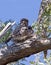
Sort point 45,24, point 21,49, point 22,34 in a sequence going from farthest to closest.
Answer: point 45,24, point 22,34, point 21,49

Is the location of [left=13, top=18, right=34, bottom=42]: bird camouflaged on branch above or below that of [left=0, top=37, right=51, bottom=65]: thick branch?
above

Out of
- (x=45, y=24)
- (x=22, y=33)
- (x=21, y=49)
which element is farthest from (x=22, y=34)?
A: (x=45, y=24)

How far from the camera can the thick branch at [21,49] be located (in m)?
2.69

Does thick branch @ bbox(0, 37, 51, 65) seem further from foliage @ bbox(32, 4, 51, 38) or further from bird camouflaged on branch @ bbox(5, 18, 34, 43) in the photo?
foliage @ bbox(32, 4, 51, 38)

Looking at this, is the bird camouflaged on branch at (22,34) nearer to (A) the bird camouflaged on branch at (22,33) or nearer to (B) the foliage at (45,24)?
(A) the bird camouflaged on branch at (22,33)

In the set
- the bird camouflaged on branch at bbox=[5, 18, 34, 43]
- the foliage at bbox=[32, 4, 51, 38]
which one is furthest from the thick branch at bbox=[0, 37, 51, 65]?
the foliage at bbox=[32, 4, 51, 38]

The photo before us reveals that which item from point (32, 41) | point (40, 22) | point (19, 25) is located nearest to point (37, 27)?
point (40, 22)

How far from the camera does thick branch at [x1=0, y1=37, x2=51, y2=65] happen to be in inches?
106

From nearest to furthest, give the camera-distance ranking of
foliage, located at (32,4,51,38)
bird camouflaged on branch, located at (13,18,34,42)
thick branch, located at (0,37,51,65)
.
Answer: thick branch, located at (0,37,51,65) → bird camouflaged on branch, located at (13,18,34,42) → foliage, located at (32,4,51,38)

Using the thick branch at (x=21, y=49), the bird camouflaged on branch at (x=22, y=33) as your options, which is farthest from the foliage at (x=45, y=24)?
the thick branch at (x=21, y=49)

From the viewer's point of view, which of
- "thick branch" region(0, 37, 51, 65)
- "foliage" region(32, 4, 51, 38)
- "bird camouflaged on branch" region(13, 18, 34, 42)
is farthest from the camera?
"foliage" region(32, 4, 51, 38)

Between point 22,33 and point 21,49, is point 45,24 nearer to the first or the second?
point 22,33

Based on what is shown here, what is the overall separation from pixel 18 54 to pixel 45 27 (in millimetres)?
1035

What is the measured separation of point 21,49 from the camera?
8.85 ft
